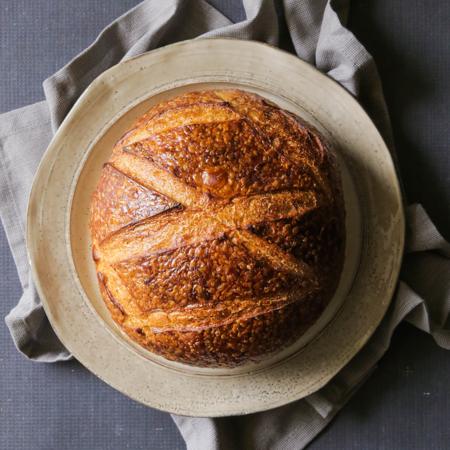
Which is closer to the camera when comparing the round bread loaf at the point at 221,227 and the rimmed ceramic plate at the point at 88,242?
the round bread loaf at the point at 221,227

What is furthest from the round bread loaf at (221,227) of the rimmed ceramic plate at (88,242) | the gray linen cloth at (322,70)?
the gray linen cloth at (322,70)

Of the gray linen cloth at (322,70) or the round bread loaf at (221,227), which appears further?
the gray linen cloth at (322,70)

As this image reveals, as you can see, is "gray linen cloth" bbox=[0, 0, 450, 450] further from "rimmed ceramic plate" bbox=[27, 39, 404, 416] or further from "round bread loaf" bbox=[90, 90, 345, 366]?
"round bread loaf" bbox=[90, 90, 345, 366]

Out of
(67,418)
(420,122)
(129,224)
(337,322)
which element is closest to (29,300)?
(67,418)

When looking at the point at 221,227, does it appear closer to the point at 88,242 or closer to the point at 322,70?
the point at 88,242

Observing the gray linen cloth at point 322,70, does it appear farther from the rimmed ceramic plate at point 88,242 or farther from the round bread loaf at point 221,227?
the round bread loaf at point 221,227
